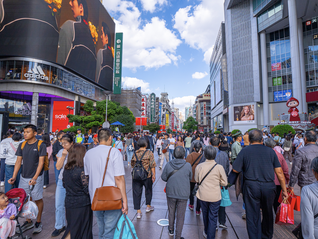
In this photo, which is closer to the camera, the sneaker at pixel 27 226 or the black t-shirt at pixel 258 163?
the black t-shirt at pixel 258 163

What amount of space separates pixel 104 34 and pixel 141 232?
152 ft

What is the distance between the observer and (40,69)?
1059 inches

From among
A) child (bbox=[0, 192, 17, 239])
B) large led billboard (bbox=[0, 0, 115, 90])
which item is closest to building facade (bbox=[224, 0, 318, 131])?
large led billboard (bbox=[0, 0, 115, 90])

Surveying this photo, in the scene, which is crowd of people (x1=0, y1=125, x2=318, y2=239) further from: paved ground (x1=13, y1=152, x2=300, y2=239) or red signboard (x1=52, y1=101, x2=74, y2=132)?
red signboard (x1=52, y1=101, x2=74, y2=132)

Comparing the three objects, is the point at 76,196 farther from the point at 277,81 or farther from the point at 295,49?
the point at 277,81

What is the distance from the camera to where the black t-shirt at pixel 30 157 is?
3684 mm

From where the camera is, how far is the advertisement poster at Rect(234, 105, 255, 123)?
3950 cm

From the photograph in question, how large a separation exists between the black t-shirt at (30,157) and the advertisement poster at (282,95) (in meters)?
44.1

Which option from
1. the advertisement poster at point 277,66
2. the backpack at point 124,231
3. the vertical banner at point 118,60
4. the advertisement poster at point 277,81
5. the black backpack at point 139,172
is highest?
the vertical banner at point 118,60

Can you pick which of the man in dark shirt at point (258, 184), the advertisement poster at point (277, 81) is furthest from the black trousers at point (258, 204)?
the advertisement poster at point (277, 81)

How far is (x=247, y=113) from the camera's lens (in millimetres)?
39875

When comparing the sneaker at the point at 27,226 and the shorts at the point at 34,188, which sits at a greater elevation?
the shorts at the point at 34,188

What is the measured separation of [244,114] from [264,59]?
12545mm

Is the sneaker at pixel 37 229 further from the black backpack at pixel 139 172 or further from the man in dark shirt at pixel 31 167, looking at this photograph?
the black backpack at pixel 139 172
